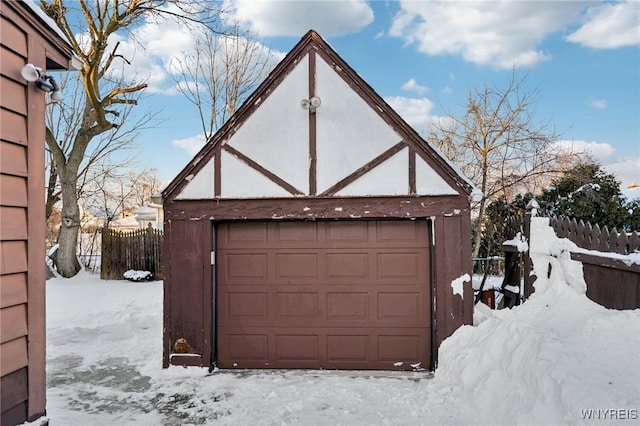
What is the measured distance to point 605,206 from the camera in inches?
452

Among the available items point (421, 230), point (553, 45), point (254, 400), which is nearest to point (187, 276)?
point (254, 400)

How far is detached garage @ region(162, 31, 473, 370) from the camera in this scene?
19.6 ft

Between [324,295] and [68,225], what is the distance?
11109 mm

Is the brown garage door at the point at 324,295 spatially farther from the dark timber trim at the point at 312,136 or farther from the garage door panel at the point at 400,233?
the dark timber trim at the point at 312,136

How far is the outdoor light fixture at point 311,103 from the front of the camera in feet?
19.6

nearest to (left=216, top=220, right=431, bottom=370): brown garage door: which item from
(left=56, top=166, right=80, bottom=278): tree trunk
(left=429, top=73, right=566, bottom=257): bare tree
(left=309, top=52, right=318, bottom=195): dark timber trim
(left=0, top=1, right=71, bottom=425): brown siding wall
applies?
(left=309, top=52, right=318, bottom=195): dark timber trim

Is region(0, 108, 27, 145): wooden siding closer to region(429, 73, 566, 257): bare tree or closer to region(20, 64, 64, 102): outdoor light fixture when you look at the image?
region(20, 64, 64, 102): outdoor light fixture

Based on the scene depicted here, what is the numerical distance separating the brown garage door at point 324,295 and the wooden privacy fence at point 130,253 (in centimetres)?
905

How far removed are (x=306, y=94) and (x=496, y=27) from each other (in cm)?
543

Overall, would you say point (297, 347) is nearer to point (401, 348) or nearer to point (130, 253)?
point (401, 348)

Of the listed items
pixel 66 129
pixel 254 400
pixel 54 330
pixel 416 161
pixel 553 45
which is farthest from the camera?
Answer: pixel 66 129

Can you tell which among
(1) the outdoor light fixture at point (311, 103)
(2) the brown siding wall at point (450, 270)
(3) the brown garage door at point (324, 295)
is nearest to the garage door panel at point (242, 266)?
(3) the brown garage door at point (324, 295)

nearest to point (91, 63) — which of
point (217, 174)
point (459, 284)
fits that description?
point (217, 174)

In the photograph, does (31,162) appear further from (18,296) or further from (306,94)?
(306,94)
